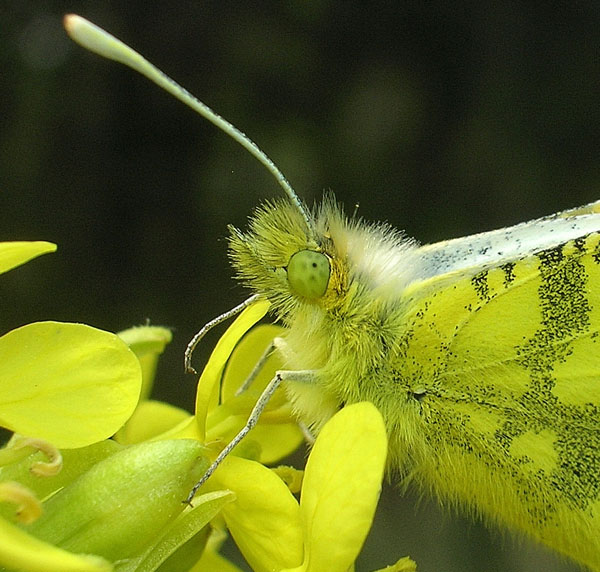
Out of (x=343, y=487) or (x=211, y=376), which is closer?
(x=343, y=487)

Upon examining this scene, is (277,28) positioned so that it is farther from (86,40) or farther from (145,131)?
(86,40)

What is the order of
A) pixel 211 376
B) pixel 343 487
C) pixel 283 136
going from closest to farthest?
1. pixel 343 487
2. pixel 211 376
3. pixel 283 136

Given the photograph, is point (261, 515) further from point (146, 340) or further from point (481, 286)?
point (481, 286)

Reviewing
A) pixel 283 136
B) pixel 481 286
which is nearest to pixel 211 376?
pixel 481 286

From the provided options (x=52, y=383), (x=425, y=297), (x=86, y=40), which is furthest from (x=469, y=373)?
(x=86, y=40)

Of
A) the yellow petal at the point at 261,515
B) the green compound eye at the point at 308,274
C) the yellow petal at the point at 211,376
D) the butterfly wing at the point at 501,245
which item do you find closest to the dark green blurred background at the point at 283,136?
the butterfly wing at the point at 501,245
